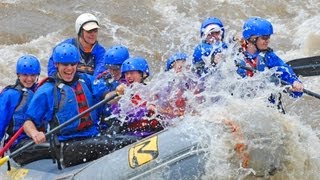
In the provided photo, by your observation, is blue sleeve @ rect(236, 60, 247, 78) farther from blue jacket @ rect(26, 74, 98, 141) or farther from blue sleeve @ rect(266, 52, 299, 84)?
blue jacket @ rect(26, 74, 98, 141)

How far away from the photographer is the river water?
11.1m

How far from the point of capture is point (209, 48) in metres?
6.08

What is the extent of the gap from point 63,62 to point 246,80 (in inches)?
60.7

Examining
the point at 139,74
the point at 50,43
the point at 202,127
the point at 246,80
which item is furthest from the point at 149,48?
the point at 202,127

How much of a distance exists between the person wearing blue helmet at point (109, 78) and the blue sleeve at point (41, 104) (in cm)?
51

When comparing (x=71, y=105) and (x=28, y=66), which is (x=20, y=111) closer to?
(x=28, y=66)

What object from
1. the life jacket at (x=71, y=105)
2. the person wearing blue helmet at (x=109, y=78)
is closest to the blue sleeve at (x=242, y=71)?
the person wearing blue helmet at (x=109, y=78)

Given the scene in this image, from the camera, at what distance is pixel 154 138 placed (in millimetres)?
4637

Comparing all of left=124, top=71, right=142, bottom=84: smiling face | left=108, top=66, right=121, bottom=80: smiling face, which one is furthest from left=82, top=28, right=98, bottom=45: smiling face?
left=124, top=71, right=142, bottom=84: smiling face

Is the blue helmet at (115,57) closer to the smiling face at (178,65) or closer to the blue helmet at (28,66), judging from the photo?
the smiling face at (178,65)

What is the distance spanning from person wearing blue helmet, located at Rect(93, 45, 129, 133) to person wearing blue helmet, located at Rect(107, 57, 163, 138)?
193mm

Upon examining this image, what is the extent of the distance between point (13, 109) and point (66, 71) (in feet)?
2.28

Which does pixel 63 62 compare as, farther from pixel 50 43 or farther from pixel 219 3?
pixel 219 3

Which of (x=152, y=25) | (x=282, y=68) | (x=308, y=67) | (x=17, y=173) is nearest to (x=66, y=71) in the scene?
(x=17, y=173)
